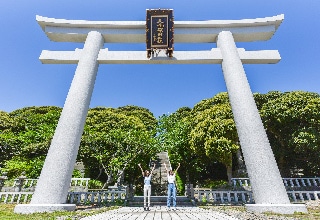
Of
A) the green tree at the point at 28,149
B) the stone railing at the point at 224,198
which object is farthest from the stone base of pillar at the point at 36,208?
the green tree at the point at 28,149

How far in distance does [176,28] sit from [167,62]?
1.70 m

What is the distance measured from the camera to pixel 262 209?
6293mm

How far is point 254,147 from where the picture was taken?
7.14m

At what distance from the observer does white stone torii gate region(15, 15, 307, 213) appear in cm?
661

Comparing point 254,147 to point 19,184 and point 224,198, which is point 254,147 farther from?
point 19,184

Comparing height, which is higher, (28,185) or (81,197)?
(28,185)

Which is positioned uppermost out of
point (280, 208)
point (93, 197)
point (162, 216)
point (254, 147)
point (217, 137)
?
point (217, 137)

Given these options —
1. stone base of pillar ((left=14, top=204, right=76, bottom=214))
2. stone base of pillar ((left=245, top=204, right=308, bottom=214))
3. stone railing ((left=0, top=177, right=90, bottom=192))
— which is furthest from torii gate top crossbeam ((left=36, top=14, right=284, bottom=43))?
stone base of pillar ((left=245, top=204, right=308, bottom=214))

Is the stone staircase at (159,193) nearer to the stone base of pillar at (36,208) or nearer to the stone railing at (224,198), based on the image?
the stone railing at (224,198)

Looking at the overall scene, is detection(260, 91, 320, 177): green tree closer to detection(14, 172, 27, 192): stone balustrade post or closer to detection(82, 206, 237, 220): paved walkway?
detection(82, 206, 237, 220): paved walkway

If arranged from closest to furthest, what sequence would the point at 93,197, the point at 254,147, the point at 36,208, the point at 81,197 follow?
1. the point at 36,208
2. the point at 254,147
3. the point at 93,197
4. the point at 81,197

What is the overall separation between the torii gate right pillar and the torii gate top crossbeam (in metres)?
1.48

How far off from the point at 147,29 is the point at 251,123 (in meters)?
5.45

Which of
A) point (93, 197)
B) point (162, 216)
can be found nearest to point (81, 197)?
point (93, 197)
